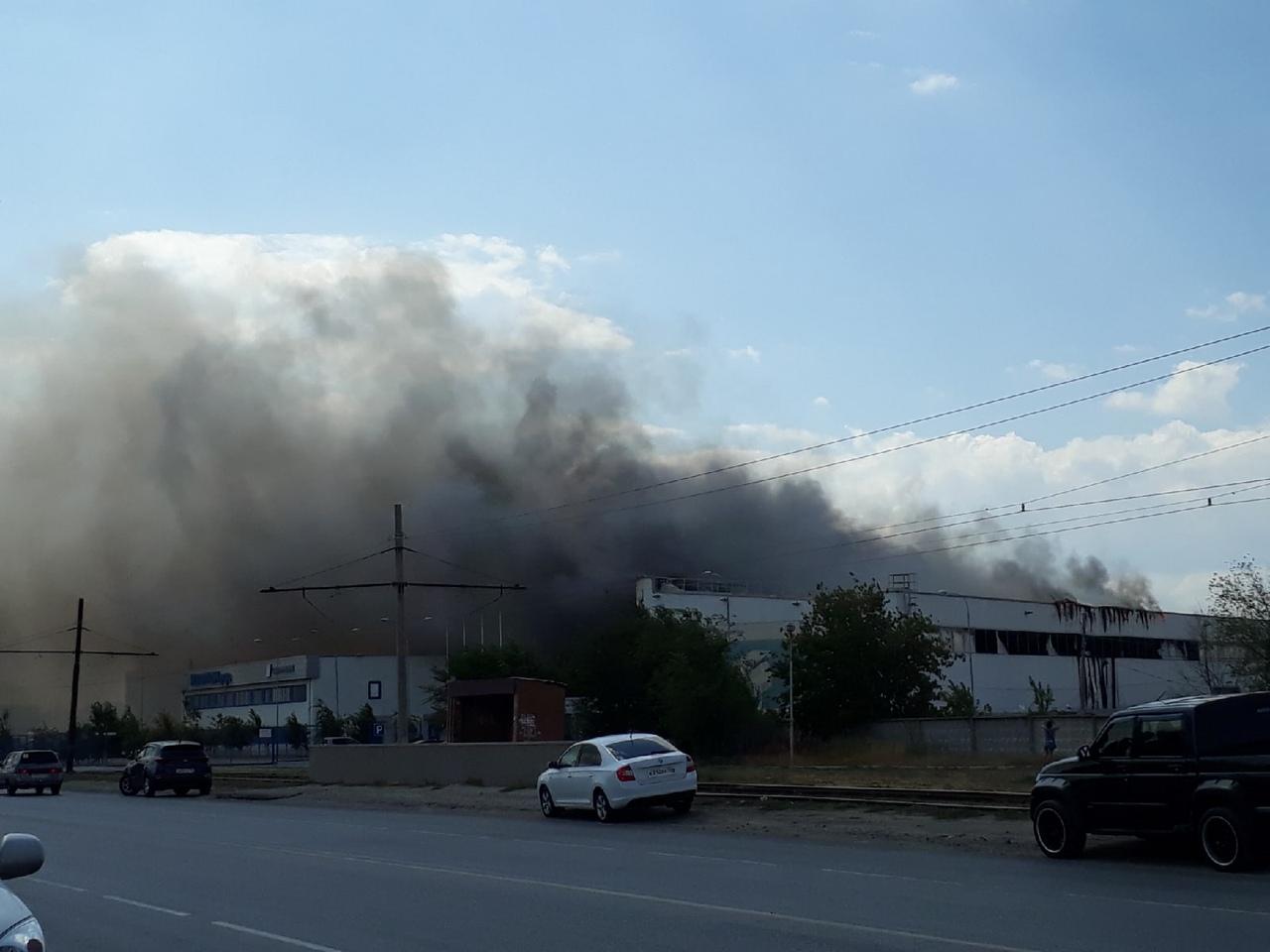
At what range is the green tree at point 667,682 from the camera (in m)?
56.0

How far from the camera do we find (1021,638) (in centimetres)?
9181

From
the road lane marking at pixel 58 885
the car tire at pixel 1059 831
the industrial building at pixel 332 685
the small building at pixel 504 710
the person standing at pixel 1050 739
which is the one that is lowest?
the road lane marking at pixel 58 885

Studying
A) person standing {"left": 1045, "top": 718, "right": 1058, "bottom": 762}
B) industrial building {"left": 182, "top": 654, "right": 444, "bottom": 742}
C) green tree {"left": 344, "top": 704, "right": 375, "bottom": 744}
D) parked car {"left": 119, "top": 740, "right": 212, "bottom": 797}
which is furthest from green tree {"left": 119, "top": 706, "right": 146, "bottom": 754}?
person standing {"left": 1045, "top": 718, "right": 1058, "bottom": 762}

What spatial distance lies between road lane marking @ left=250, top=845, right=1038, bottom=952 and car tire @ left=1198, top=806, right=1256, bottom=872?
565 cm

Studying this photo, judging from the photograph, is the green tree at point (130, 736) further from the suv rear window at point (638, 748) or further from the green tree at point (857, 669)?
the suv rear window at point (638, 748)

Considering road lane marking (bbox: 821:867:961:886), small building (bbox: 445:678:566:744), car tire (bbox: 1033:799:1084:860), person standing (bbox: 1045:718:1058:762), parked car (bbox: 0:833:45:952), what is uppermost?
small building (bbox: 445:678:566:744)

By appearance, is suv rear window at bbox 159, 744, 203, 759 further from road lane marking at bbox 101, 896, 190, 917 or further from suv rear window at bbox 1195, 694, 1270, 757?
suv rear window at bbox 1195, 694, 1270, 757

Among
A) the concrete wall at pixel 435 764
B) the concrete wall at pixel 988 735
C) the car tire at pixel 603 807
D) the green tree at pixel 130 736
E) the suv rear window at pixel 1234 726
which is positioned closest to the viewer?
the suv rear window at pixel 1234 726

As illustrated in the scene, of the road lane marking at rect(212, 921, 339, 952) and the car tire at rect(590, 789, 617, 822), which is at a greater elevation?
the car tire at rect(590, 789, 617, 822)

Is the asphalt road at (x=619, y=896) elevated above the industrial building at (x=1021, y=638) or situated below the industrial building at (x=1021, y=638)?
below

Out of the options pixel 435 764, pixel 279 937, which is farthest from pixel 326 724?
pixel 279 937

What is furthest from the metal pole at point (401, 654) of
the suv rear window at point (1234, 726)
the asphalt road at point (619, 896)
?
the suv rear window at point (1234, 726)

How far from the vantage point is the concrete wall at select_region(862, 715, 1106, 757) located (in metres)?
44.0

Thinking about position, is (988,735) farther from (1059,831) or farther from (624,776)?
(1059,831)
